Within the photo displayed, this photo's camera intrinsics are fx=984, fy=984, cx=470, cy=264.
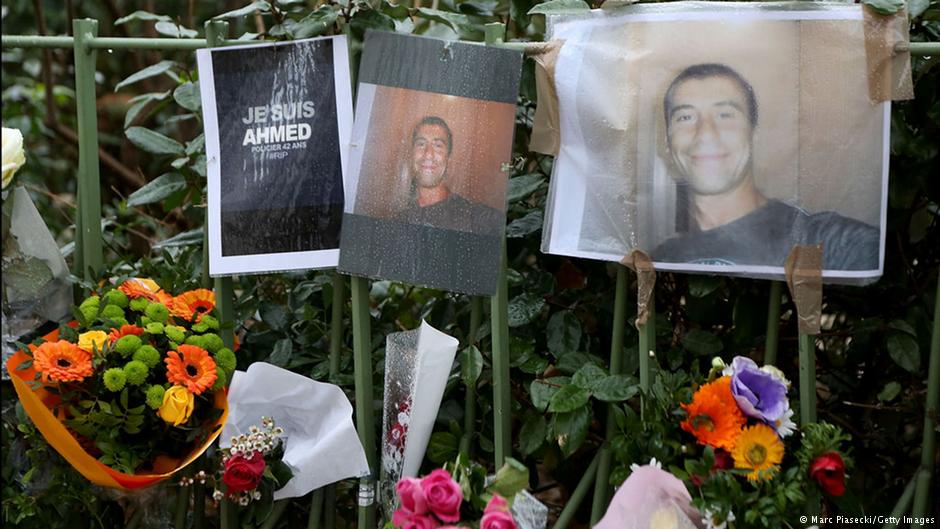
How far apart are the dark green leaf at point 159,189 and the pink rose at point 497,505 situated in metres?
0.94

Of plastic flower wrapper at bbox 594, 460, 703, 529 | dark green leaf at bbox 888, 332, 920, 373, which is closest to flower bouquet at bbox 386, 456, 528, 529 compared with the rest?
plastic flower wrapper at bbox 594, 460, 703, 529

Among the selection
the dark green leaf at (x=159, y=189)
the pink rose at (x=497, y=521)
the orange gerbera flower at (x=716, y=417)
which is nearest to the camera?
the pink rose at (x=497, y=521)

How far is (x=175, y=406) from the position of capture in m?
1.47

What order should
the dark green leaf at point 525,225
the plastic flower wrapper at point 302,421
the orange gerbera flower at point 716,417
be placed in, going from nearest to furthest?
the orange gerbera flower at point 716,417 < the plastic flower wrapper at point 302,421 < the dark green leaf at point 525,225

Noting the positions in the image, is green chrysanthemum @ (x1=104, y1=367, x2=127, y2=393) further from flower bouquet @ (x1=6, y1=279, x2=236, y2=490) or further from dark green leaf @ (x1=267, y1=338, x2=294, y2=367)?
dark green leaf @ (x1=267, y1=338, x2=294, y2=367)

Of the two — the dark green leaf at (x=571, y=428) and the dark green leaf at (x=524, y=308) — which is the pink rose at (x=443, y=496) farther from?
the dark green leaf at (x=524, y=308)

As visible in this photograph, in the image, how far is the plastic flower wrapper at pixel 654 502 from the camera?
1376 millimetres

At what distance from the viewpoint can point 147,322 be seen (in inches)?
60.9

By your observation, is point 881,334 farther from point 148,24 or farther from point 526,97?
point 148,24

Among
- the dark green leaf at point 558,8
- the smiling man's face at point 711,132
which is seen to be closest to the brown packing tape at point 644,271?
the smiling man's face at point 711,132

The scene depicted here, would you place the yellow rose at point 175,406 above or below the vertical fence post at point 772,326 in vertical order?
below

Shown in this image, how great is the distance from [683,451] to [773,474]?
0.12 meters

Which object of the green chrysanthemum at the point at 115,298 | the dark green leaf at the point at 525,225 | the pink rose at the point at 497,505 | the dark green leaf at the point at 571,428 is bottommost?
the pink rose at the point at 497,505

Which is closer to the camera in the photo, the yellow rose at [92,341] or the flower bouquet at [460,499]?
the flower bouquet at [460,499]
